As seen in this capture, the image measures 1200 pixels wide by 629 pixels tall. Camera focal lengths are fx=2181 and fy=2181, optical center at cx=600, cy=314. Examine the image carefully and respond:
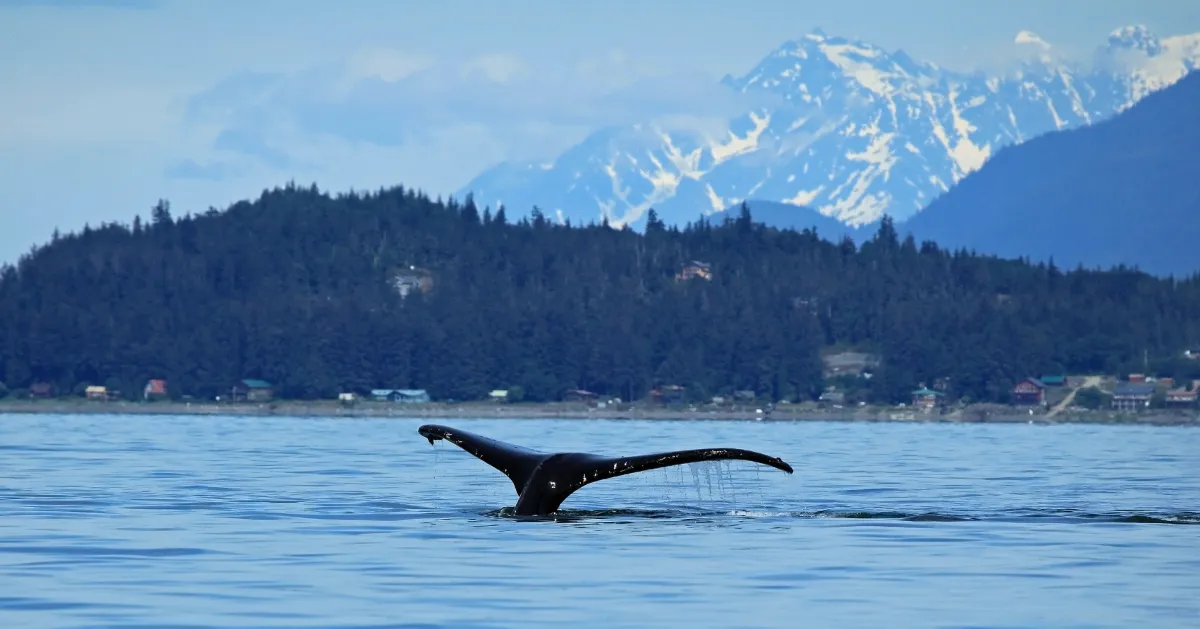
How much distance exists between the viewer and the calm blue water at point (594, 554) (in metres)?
24.1

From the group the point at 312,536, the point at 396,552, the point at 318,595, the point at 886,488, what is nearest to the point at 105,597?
the point at 318,595

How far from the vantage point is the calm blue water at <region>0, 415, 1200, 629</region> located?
79.2ft

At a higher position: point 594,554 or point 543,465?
point 543,465

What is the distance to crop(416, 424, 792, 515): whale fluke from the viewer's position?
31.3 meters

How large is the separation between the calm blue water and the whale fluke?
51 cm

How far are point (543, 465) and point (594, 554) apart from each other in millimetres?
3620

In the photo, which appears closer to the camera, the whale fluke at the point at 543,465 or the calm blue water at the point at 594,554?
the calm blue water at the point at 594,554

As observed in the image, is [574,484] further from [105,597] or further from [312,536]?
[105,597]

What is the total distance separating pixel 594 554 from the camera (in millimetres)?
30047

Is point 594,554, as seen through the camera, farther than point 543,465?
No

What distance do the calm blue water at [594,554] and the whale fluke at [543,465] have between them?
1.66 ft

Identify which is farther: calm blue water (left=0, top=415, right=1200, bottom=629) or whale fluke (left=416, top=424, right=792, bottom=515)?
whale fluke (left=416, top=424, right=792, bottom=515)

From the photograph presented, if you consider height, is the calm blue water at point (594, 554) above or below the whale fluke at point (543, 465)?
below

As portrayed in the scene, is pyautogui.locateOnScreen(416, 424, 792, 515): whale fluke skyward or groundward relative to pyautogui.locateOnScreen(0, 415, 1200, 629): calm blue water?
skyward
